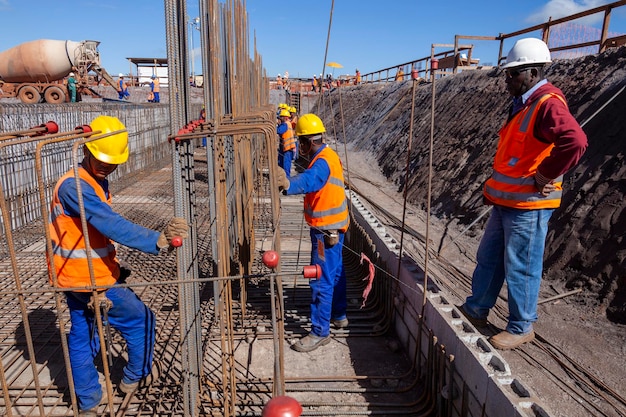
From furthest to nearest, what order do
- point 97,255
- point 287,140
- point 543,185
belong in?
point 287,140
point 543,185
point 97,255

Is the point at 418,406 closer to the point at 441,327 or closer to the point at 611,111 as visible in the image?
the point at 441,327

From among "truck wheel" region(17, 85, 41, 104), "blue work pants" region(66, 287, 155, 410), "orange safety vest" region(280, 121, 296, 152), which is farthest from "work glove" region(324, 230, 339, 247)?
"truck wheel" region(17, 85, 41, 104)

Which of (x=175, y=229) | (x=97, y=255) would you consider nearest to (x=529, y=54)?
(x=175, y=229)

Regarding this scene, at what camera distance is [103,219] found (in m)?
2.57

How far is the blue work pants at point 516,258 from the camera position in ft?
10.4

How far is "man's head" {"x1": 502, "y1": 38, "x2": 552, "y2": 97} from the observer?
3121 mm

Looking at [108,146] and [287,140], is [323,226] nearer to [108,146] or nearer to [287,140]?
[108,146]

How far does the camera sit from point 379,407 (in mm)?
3105

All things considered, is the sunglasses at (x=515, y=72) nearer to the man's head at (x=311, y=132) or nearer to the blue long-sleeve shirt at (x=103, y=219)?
the man's head at (x=311, y=132)

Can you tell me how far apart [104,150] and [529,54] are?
279 centimetres

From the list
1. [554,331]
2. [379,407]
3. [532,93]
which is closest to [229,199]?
[379,407]

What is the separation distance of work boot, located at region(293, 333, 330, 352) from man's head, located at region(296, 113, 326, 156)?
158 centimetres

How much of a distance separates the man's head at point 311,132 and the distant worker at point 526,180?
1.43 metres

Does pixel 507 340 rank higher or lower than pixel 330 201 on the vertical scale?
lower
